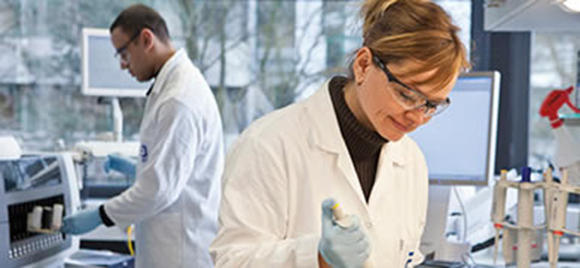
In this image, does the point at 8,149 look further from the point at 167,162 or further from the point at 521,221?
the point at 521,221

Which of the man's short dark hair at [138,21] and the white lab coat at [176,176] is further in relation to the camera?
the man's short dark hair at [138,21]

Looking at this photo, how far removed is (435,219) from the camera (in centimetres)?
182

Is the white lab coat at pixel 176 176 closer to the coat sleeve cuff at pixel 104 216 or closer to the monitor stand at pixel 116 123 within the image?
the coat sleeve cuff at pixel 104 216

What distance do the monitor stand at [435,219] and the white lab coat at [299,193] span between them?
1.68 feet

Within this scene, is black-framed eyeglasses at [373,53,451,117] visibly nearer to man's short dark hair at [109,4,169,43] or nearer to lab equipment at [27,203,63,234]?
A: lab equipment at [27,203,63,234]

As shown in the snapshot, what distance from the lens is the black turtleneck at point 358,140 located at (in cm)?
120

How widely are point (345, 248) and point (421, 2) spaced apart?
0.46 meters

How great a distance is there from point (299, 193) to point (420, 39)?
358 millimetres

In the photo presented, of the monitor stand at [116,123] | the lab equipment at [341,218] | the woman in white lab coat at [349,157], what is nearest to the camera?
the lab equipment at [341,218]

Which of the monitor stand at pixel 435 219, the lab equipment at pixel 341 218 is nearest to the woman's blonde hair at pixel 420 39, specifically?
the lab equipment at pixel 341 218

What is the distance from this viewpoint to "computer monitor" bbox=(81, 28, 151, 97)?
2.72 metres

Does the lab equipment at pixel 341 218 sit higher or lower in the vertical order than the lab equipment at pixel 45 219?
higher

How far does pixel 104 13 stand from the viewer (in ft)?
9.77

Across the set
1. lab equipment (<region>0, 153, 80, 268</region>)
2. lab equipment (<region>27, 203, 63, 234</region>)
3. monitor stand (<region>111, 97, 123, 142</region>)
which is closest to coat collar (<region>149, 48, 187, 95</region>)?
lab equipment (<region>0, 153, 80, 268</region>)
